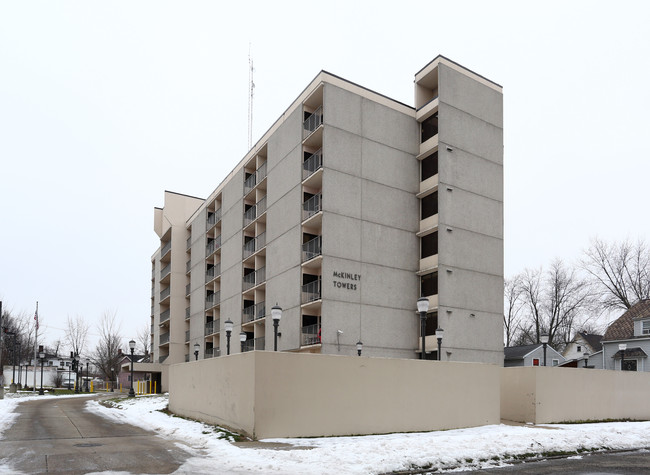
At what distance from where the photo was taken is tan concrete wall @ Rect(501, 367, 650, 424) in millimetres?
23188

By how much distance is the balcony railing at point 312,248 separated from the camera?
34875 mm

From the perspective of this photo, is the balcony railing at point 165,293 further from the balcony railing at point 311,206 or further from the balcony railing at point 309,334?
the balcony railing at point 309,334

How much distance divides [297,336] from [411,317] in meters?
7.40

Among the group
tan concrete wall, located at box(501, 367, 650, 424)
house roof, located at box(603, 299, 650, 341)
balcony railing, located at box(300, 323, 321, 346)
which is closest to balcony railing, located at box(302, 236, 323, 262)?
balcony railing, located at box(300, 323, 321, 346)

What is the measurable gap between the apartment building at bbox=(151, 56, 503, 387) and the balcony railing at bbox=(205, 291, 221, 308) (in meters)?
9.13

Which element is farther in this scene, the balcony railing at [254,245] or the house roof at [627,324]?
the house roof at [627,324]

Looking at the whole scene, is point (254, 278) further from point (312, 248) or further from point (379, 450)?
point (379, 450)

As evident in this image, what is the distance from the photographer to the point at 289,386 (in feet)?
55.8

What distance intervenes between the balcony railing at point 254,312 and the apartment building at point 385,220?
0.61 feet

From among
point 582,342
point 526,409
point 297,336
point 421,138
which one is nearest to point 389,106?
point 421,138

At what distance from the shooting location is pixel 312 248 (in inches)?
1400

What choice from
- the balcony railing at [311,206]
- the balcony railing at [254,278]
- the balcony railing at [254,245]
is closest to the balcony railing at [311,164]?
the balcony railing at [311,206]

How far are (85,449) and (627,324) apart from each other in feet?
161

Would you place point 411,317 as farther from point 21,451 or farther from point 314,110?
point 21,451
